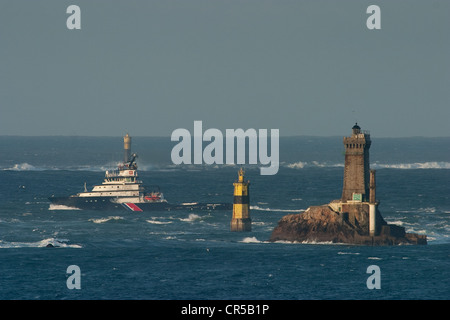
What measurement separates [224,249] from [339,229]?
15.7 m

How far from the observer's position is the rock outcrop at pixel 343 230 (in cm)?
15500

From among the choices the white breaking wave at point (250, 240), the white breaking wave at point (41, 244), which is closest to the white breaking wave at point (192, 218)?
the white breaking wave at point (250, 240)

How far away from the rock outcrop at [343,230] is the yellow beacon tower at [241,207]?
1224cm

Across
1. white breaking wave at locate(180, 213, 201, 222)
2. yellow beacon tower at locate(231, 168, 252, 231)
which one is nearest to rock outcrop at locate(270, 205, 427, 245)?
yellow beacon tower at locate(231, 168, 252, 231)

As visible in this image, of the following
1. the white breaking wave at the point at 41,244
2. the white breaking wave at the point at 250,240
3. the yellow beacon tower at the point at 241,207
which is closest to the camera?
the white breaking wave at the point at 41,244

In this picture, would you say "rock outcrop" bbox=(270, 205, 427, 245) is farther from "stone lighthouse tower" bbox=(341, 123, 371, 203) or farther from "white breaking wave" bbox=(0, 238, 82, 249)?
"white breaking wave" bbox=(0, 238, 82, 249)

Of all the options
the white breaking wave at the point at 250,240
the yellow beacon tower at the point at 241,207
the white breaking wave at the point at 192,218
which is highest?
the yellow beacon tower at the point at 241,207

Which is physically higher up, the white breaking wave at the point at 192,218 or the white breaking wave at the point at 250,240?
the white breaking wave at the point at 192,218

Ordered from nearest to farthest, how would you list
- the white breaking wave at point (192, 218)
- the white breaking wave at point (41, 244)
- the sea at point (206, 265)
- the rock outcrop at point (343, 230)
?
1. the sea at point (206, 265)
2. the rock outcrop at point (343, 230)
3. the white breaking wave at point (41, 244)
4. the white breaking wave at point (192, 218)

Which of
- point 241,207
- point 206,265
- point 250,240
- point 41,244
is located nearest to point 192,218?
point 241,207

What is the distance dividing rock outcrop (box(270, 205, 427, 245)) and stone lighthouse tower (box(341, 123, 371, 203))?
3102 mm

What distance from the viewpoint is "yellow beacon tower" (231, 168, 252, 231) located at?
167 metres

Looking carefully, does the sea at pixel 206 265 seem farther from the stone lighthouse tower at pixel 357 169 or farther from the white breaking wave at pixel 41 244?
the stone lighthouse tower at pixel 357 169
